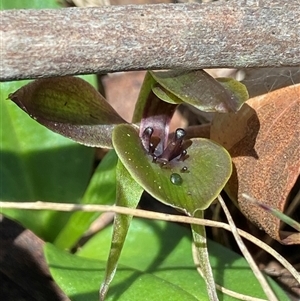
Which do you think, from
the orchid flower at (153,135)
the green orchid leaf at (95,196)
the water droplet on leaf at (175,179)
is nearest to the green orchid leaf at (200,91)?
the orchid flower at (153,135)

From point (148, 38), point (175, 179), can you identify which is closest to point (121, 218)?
point (175, 179)

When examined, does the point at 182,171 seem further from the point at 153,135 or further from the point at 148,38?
the point at 148,38

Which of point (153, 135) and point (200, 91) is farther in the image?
point (153, 135)

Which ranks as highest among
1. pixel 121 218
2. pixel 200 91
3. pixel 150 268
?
pixel 200 91

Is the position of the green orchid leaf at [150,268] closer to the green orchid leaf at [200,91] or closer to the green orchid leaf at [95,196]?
the green orchid leaf at [95,196]

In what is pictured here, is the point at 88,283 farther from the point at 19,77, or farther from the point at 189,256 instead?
the point at 19,77

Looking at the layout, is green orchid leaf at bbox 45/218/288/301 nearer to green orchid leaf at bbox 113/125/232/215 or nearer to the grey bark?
green orchid leaf at bbox 113/125/232/215

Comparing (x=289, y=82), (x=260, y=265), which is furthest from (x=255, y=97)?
(x=260, y=265)
